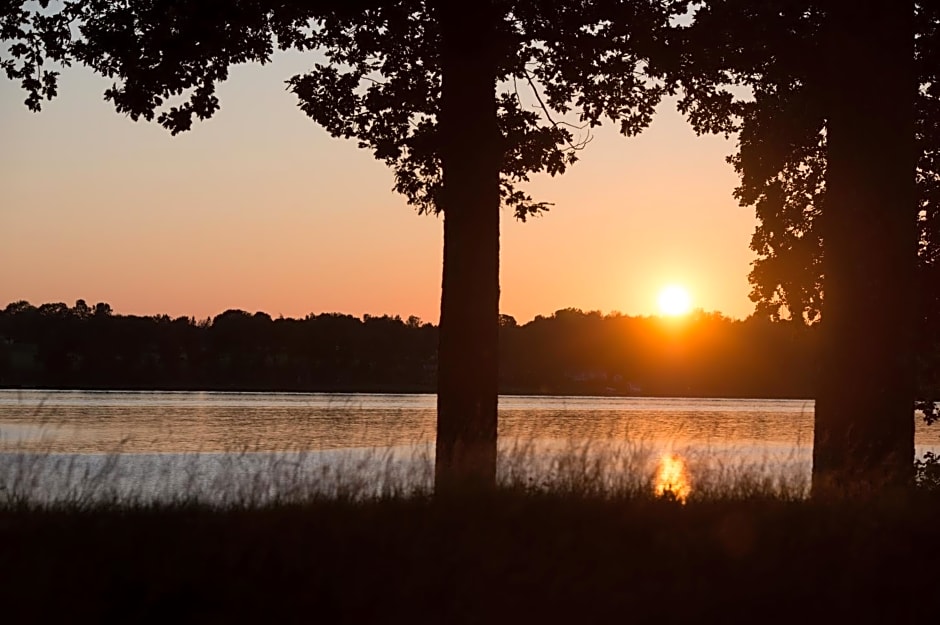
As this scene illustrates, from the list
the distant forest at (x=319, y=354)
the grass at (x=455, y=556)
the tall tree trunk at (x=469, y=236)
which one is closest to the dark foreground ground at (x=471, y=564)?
the grass at (x=455, y=556)

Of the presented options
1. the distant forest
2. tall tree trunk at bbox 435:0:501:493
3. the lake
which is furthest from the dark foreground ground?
the distant forest

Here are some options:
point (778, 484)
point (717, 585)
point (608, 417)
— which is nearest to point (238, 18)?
point (778, 484)

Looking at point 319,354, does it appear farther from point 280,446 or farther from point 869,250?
point 869,250

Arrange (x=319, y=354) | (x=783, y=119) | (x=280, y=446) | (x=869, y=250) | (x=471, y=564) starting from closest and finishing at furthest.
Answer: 1. (x=471, y=564)
2. (x=869, y=250)
3. (x=783, y=119)
4. (x=280, y=446)
5. (x=319, y=354)

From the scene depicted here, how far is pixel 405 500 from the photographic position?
35.0 feet

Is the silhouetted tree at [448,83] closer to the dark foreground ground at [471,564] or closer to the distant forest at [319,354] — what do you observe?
the dark foreground ground at [471,564]

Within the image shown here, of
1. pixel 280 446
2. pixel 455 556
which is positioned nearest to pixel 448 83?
pixel 455 556

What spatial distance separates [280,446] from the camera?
53062mm

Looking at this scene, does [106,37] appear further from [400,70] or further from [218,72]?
[400,70]

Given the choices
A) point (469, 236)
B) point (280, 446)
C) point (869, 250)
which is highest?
point (469, 236)

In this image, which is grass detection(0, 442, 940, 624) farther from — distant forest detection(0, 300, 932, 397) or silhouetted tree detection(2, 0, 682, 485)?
distant forest detection(0, 300, 932, 397)

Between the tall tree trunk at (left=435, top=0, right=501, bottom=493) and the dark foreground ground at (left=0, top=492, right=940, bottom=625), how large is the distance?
3474 mm

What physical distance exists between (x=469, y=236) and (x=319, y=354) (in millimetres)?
113309

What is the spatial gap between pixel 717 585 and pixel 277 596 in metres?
3.26
